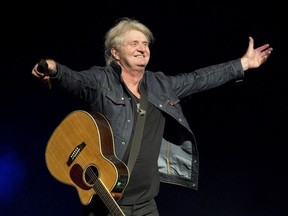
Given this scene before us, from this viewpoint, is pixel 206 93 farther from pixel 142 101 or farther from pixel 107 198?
pixel 107 198

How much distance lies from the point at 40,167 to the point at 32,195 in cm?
22

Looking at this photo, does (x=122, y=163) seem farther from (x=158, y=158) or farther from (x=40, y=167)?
(x=40, y=167)

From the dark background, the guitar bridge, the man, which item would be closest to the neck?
the man

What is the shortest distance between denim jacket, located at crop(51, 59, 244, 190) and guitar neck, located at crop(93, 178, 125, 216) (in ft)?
0.77

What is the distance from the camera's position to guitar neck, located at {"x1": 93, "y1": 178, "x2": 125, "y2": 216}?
222cm

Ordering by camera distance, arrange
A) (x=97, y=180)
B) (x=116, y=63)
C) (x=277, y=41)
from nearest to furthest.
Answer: (x=97, y=180)
(x=116, y=63)
(x=277, y=41)

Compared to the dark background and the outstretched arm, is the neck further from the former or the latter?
the dark background

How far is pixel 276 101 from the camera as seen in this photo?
389cm

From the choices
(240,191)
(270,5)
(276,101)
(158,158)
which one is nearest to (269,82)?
(276,101)

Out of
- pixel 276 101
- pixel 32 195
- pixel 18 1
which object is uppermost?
pixel 18 1

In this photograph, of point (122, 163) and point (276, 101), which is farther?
point (276, 101)

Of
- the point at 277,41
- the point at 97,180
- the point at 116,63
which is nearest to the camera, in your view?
the point at 97,180

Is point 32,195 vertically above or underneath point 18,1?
underneath

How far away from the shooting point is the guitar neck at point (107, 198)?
2.22 meters
